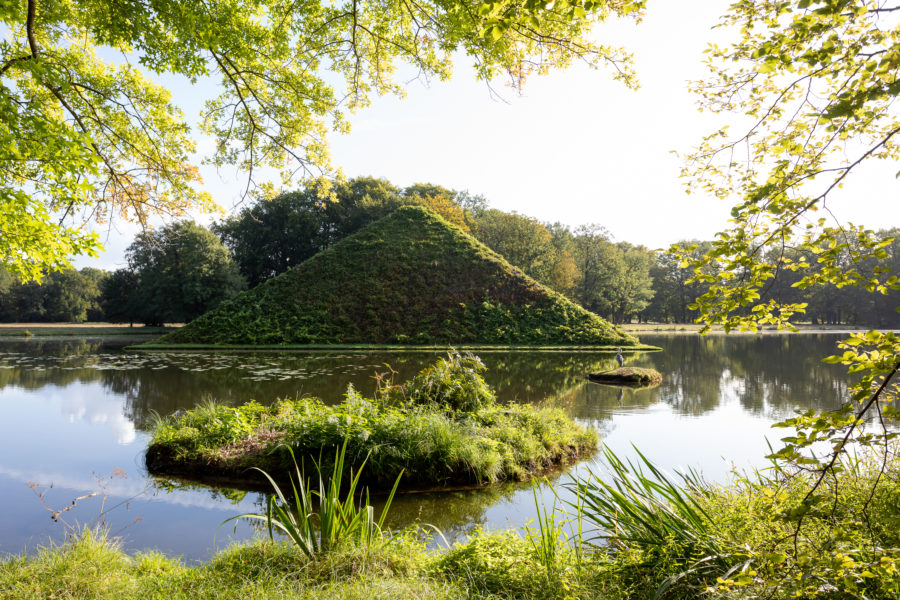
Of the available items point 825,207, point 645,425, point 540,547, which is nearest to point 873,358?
point 825,207

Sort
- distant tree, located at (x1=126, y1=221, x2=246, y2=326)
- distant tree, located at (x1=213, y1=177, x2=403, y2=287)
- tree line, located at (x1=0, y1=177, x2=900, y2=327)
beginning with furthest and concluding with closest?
1. distant tree, located at (x1=213, y1=177, x2=403, y2=287)
2. tree line, located at (x1=0, y1=177, x2=900, y2=327)
3. distant tree, located at (x1=126, y1=221, x2=246, y2=326)

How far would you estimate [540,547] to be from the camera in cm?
333

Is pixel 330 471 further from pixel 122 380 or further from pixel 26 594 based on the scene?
pixel 122 380

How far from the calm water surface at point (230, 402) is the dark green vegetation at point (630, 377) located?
542 millimetres

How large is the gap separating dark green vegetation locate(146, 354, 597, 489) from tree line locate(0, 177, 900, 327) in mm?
26600

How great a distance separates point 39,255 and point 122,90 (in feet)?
11.3

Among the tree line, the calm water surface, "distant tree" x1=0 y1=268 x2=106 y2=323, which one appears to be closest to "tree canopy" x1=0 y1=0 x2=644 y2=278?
the calm water surface

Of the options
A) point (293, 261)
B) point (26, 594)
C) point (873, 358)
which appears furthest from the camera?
point (293, 261)

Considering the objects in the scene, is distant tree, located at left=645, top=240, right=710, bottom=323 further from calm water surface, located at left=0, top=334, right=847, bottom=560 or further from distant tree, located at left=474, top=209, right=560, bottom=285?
calm water surface, located at left=0, top=334, right=847, bottom=560

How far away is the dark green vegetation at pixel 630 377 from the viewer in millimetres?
14125

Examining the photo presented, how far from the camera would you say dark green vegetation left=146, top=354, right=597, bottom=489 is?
594 centimetres

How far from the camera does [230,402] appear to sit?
33.8 feet

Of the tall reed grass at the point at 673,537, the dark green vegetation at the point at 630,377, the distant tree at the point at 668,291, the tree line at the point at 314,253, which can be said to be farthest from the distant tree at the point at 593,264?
the tall reed grass at the point at 673,537

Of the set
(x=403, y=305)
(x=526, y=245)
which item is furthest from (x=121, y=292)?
(x=526, y=245)
